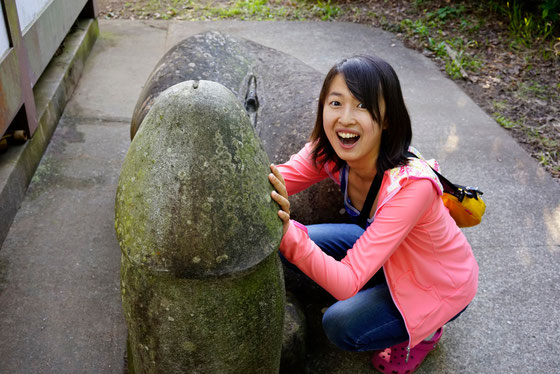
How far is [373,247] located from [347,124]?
0.42 meters

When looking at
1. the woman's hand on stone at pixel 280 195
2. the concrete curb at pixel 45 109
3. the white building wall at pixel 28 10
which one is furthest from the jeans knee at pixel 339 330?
the white building wall at pixel 28 10

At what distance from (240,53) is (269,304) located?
180 centimetres

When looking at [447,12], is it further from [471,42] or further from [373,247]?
[373,247]

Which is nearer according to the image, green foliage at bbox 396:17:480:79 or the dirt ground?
the dirt ground

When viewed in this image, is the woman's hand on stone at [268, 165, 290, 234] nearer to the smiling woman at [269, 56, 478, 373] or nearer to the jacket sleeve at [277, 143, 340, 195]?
the smiling woman at [269, 56, 478, 373]

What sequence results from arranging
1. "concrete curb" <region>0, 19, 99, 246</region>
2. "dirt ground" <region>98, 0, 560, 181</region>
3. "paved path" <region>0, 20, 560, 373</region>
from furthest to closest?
"dirt ground" <region>98, 0, 560, 181</region> → "concrete curb" <region>0, 19, 99, 246</region> → "paved path" <region>0, 20, 560, 373</region>

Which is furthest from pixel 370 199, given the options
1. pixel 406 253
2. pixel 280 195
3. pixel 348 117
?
pixel 280 195

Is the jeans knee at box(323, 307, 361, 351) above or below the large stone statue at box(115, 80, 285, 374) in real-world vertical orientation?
below

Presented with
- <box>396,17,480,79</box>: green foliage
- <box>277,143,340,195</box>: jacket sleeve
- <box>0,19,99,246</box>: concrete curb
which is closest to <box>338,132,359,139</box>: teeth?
<box>277,143,340,195</box>: jacket sleeve

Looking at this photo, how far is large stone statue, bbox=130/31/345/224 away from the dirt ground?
85.9 inches

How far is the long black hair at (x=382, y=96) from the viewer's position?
1.92m

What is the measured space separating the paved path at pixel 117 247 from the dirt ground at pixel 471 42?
0.23 meters

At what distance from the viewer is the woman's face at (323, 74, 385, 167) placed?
6.38 ft

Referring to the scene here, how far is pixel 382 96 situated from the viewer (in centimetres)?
195
